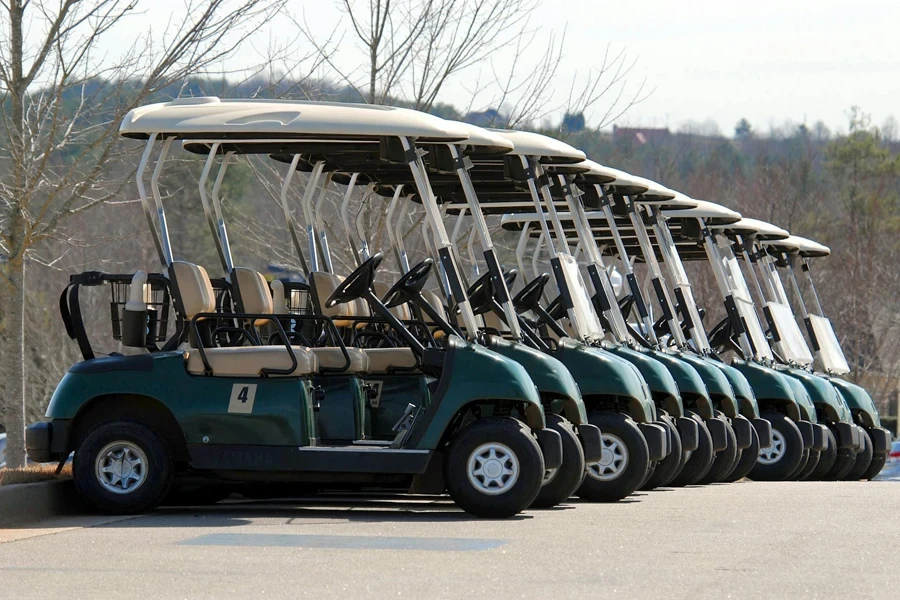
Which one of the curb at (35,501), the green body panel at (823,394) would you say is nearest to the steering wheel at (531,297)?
the curb at (35,501)

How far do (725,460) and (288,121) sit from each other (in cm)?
528

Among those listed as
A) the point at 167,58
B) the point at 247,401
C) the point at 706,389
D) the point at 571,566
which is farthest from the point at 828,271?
the point at 571,566

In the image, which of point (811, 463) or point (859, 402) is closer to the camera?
point (811, 463)

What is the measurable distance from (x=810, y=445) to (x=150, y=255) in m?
17.9

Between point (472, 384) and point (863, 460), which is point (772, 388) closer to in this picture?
point (863, 460)

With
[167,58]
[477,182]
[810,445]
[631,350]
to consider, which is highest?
[167,58]

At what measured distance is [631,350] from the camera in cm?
1173

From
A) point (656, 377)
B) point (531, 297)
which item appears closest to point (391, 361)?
point (531, 297)

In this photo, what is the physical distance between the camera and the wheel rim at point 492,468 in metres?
8.96

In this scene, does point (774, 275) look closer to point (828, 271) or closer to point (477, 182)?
point (477, 182)

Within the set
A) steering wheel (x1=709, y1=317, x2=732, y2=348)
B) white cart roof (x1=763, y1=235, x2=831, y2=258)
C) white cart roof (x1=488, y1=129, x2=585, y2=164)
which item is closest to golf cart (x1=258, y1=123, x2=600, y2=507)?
white cart roof (x1=488, y1=129, x2=585, y2=164)

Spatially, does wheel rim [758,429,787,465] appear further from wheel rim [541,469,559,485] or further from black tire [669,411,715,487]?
wheel rim [541,469,559,485]

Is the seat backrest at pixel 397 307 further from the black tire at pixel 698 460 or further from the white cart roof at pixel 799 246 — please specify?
the white cart roof at pixel 799 246

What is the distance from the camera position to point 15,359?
37.6 ft
